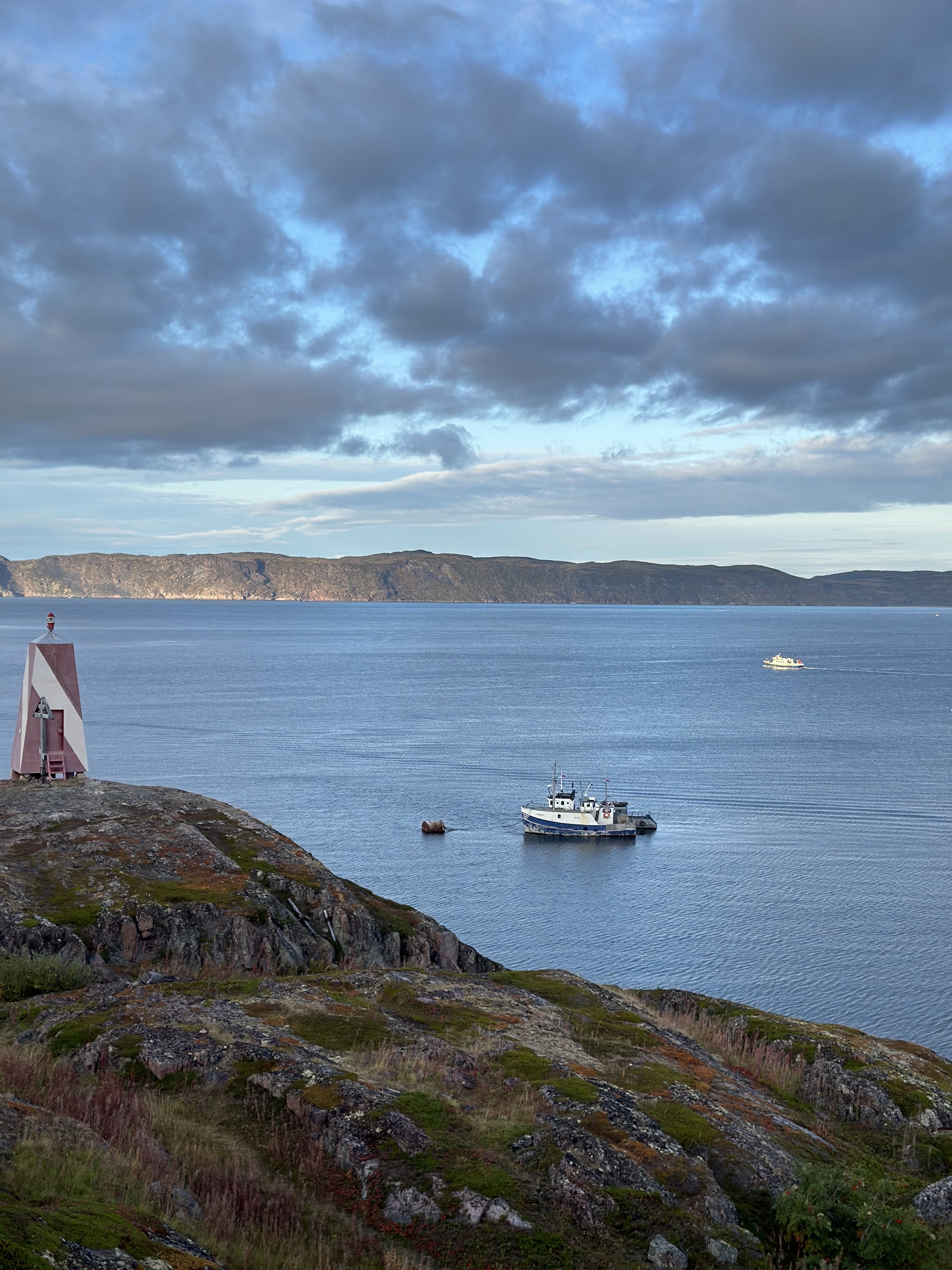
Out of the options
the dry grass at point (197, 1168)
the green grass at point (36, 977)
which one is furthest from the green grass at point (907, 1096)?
the green grass at point (36, 977)

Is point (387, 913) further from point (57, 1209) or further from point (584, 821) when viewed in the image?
point (584, 821)

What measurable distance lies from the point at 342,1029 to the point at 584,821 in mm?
64906

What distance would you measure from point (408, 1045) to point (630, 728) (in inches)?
4418

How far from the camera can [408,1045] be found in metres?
13.7

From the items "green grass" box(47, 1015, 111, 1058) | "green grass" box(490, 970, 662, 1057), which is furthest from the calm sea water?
"green grass" box(47, 1015, 111, 1058)

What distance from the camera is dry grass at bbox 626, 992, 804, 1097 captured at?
640 inches

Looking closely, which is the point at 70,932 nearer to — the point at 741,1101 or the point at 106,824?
the point at 106,824

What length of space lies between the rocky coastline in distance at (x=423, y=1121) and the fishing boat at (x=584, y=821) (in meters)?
56.9

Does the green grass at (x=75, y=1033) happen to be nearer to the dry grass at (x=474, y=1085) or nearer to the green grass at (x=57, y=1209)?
the dry grass at (x=474, y=1085)

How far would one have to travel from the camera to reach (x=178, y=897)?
72.1 ft

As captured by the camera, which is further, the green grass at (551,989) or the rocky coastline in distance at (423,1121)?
the green grass at (551,989)

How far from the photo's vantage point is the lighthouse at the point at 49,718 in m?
32.2

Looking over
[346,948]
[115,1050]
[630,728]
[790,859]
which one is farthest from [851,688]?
[115,1050]

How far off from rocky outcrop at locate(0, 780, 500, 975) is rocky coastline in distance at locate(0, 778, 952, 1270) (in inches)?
6.1
